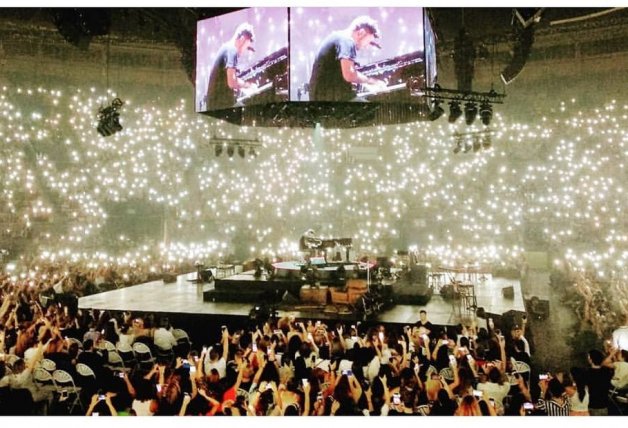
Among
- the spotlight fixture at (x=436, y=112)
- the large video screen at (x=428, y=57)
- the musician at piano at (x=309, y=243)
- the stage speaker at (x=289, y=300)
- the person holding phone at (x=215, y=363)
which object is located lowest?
the stage speaker at (x=289, y=300)

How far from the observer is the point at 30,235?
1315 cm

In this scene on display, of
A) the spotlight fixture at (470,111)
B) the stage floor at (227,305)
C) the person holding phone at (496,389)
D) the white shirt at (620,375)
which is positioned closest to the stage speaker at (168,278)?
the stage floor at (227,305)

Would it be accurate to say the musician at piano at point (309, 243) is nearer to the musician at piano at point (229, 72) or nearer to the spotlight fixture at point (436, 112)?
the musician at piano at point (229, 72)

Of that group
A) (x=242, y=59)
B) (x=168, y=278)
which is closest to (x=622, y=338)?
(x=242, y=59)

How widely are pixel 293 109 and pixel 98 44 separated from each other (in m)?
8.68

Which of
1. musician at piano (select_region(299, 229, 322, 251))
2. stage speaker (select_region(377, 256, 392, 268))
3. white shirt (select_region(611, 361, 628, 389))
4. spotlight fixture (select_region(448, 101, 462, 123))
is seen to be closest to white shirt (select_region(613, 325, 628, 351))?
white shirt (select_region(611, 361, 628, 389))

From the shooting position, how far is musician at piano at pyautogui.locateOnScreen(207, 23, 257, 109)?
894 cm

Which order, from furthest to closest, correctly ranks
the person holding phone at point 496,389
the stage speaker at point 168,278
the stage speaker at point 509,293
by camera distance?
1. the stage speaker at point 168,278
2. the stage speaker at point 509,293
3. the person holding phone at point 496,389

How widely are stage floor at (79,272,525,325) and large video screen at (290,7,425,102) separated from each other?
421 cm

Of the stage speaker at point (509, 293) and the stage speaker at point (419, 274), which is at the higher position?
the stage speaker at point (419, 274)

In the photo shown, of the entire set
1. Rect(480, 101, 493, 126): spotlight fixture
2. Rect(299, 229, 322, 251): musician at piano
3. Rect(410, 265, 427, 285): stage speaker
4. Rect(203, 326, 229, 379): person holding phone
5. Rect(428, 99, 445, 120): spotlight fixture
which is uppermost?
Rect(428, 99, 445, 120): spotlight fixture

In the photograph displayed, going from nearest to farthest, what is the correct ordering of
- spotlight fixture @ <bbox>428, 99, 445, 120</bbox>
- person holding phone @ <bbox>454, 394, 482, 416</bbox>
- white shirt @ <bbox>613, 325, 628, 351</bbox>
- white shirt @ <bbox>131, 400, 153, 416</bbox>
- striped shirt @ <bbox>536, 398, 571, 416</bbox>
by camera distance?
1. person holding phone @ <bbox>454, 394, 482, 416</bbox>
2. white shirt @ <bbox>131, 400, 153, 416</bbox>
3. striped shirt @ <bbox>536, 398, 571, 416</bbox>
4. white shirt @ <bbox>613, 325, 628, 351</bbox>
5. spotlight fixture @ <bbox>428, 99, 445, 120</bbox>

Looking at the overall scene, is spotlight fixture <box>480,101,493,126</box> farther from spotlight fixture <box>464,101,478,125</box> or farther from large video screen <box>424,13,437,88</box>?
large video screen <box>424,13,437,88</box>

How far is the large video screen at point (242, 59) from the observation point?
28.4ft
